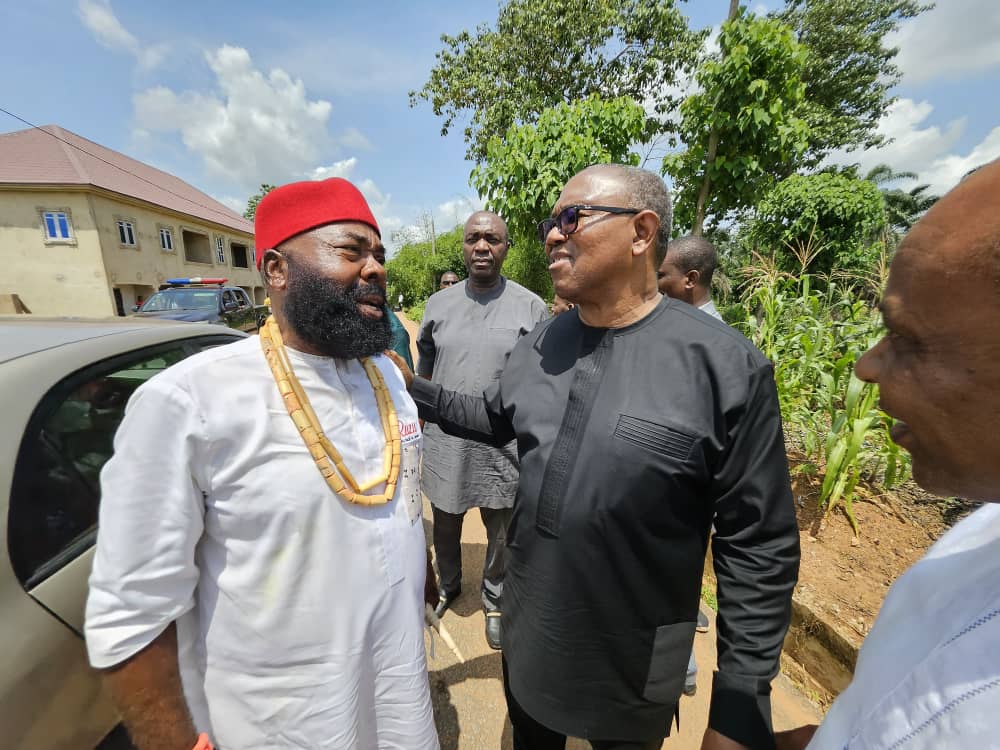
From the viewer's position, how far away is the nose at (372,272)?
140cm

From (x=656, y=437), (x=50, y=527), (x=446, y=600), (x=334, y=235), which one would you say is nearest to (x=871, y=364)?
(x=656, y=437)

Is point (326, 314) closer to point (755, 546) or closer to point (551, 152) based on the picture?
point (755, 546)

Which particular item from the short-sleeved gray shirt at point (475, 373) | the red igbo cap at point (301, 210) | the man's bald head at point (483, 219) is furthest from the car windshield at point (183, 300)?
the red igbo cap at point (301, 210)

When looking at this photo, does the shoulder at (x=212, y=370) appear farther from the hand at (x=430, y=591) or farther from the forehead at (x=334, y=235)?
the hand at (x=430, y=591)

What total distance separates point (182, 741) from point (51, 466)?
870mm

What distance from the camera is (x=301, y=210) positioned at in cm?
134

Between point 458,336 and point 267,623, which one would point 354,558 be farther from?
point 458,336

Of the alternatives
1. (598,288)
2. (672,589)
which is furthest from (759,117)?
(672,589)

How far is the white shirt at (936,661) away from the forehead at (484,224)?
102 inches

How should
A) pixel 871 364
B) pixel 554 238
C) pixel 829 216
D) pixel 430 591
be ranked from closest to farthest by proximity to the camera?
pixel 871 364 → pixel 554 238 → pixel 430 591 → pixel 829 216

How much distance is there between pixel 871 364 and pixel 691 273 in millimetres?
2445

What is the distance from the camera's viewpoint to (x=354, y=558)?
4.04 ft

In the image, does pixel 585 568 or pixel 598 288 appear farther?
pixel 598 288

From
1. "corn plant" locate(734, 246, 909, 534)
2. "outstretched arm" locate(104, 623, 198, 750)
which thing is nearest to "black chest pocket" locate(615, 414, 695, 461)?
"outstretched arm" locate(104, 623, 198, 750)
